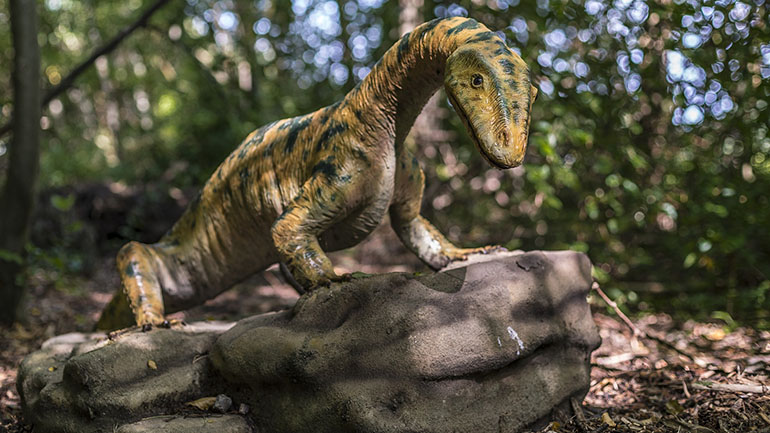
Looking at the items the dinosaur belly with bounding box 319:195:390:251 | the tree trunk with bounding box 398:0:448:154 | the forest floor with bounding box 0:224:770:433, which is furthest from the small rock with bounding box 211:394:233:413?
the tree trunk with bounding box 398:0:448:154

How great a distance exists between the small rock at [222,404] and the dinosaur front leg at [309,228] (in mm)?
660

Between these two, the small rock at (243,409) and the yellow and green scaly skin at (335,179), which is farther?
the small rock at (243,409)

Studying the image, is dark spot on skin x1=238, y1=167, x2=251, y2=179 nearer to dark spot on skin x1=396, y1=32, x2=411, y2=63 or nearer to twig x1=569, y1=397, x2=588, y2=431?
dark spot on skin x1=396, y1=32, x2=411, y2=63

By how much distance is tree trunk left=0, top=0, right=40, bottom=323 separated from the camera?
4.88 m

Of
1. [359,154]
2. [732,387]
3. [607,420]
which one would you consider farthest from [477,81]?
[732,387]

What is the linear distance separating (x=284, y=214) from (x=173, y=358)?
954 millimetres

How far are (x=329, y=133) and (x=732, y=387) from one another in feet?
8.34

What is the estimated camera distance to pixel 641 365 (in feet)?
13.3

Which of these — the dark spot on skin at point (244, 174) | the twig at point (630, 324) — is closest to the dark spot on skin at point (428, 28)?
the dark spot on skin at point (244, 174)

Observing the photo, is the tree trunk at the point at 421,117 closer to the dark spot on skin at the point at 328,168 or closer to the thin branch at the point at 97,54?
the thin branch at the point at 97,54

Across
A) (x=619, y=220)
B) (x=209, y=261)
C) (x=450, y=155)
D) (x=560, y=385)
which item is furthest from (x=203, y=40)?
(x=560, y=385)

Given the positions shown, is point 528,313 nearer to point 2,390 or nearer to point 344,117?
point 344,117

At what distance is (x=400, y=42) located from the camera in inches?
109

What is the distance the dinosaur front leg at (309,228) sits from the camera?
2.86 m
